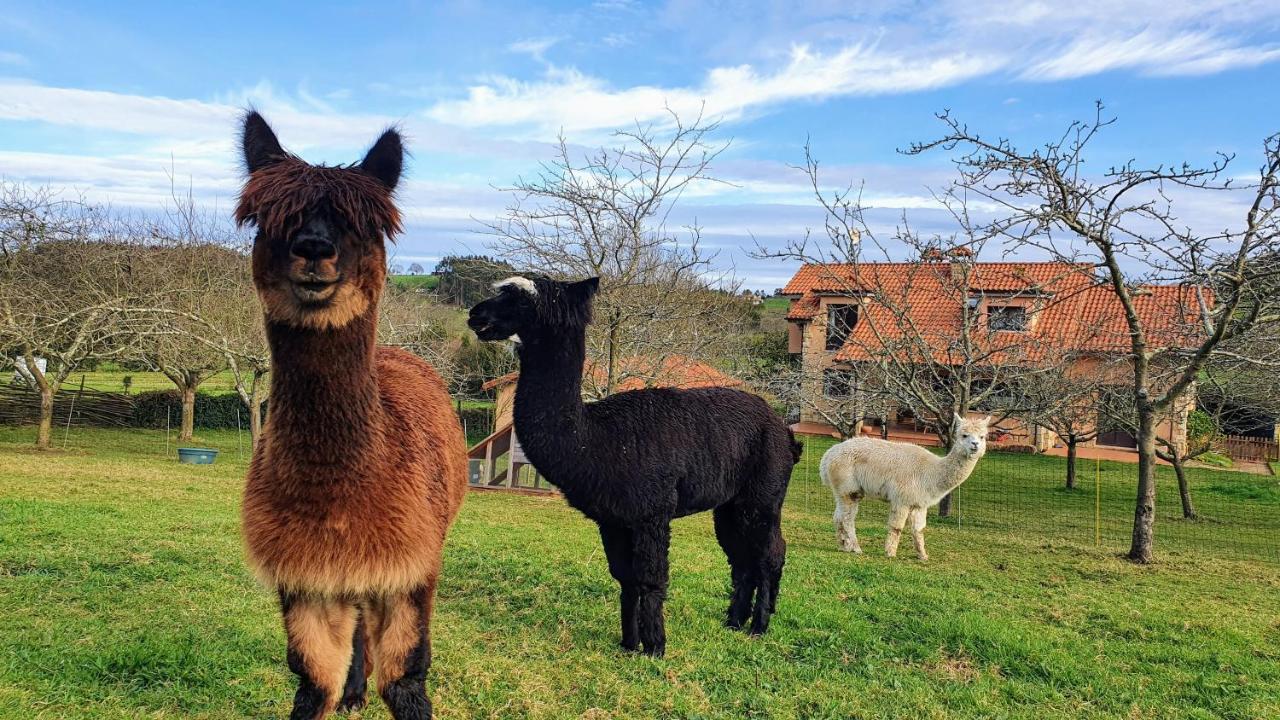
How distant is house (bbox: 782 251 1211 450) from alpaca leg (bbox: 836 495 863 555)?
196cm

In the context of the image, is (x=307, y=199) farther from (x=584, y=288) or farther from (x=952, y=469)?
(x=952, y=469)

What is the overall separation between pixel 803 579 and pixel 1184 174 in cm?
527

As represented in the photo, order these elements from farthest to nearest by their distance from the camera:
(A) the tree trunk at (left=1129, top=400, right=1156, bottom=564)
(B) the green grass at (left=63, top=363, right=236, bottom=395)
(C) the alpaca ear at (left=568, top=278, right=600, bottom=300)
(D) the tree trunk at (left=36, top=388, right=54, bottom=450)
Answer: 1. (B) the green grass at (left=63, top=363, right=236, bottom=395)
2. (D) the tree trunk at (left=36, top=388, right=54, bottom=450)
3. (A) the tree trunk at (left=1129, top=400, right=1156, bottom=564)
4. (C) the alpaca ear at (left=568, top=278, right=600, bottom=300)

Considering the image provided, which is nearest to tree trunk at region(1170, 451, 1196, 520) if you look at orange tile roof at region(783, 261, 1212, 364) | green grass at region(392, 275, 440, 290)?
orange tile roof at region(783, 261, 1212, 364)

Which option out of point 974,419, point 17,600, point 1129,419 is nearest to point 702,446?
point 17,600

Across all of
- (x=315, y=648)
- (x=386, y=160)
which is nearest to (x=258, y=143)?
(x=386, y=160)

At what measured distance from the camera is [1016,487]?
18.0 m

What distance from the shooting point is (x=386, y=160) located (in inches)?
120

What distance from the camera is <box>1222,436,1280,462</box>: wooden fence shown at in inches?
890

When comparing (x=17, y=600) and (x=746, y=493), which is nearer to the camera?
(x=17, y=600)

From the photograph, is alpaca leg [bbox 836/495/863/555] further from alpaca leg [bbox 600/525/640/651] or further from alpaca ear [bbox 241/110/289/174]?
alpaca ear [bbox 241/110/289/174]

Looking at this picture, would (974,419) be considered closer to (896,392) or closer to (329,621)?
(896,392)

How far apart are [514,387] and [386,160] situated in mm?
9558

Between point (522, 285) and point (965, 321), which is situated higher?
point (965, 321)
